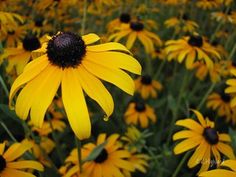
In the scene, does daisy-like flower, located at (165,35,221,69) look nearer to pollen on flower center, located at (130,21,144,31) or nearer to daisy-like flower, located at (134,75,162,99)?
pollen on flower center, located at (130,21,144,31)

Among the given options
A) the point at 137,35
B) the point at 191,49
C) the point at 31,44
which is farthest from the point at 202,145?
the point at 137,35

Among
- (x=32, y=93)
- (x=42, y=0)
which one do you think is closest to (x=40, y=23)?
(x=42, y=0)

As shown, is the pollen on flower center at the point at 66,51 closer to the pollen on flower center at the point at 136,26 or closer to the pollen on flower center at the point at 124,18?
the pollen on flower center at the point at 136,26

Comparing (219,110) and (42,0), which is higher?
(42,0)

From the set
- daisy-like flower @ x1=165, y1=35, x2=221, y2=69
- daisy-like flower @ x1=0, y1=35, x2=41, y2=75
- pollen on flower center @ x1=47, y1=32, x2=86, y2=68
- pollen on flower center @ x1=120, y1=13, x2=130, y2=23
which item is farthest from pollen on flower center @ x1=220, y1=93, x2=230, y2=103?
pollen on flower center @ x1=47, y1=32, x2=86, y2=68

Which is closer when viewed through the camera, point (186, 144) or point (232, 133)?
point (232, 133)

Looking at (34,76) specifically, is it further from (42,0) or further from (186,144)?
(42,0)
